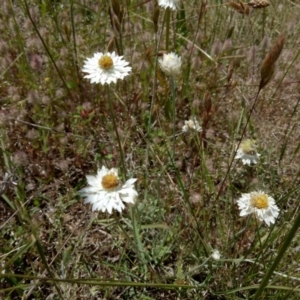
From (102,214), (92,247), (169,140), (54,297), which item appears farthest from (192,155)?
(54,297)

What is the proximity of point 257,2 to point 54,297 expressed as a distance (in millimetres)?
1127

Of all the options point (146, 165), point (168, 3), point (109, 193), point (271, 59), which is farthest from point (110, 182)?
point (168, 3)

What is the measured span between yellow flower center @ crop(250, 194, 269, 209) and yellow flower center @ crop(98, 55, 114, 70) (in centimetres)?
58

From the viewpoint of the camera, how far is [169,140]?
1.68 m

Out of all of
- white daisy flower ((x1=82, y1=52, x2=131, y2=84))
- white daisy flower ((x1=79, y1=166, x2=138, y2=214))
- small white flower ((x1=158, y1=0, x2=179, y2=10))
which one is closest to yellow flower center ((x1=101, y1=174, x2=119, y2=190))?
white daisy flower ((x1=79, y1=166, x2=138, y2=214))

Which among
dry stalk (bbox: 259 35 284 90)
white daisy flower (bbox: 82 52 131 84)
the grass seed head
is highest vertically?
dry stalk (bbox: 259 35 284 90)

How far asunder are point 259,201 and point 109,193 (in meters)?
0.45

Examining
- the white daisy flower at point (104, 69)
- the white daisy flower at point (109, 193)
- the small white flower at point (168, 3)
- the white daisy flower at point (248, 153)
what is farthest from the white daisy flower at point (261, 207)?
the small white flower at point (168, 3)

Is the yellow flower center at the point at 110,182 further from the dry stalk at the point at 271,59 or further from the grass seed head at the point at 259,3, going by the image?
the grass seed head at the point at 259,3

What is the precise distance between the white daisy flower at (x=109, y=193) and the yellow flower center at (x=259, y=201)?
1.28 feet

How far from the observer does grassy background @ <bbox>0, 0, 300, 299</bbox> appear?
123cm

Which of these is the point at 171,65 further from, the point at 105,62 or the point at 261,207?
the point at 261,207

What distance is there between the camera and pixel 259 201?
3.87 ft

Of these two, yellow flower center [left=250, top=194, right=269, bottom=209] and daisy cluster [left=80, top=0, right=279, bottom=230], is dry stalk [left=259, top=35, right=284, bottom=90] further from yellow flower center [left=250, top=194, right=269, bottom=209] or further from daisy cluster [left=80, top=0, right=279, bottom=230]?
yellow flower center [left=250, top=194, right=269, bottom=209]
